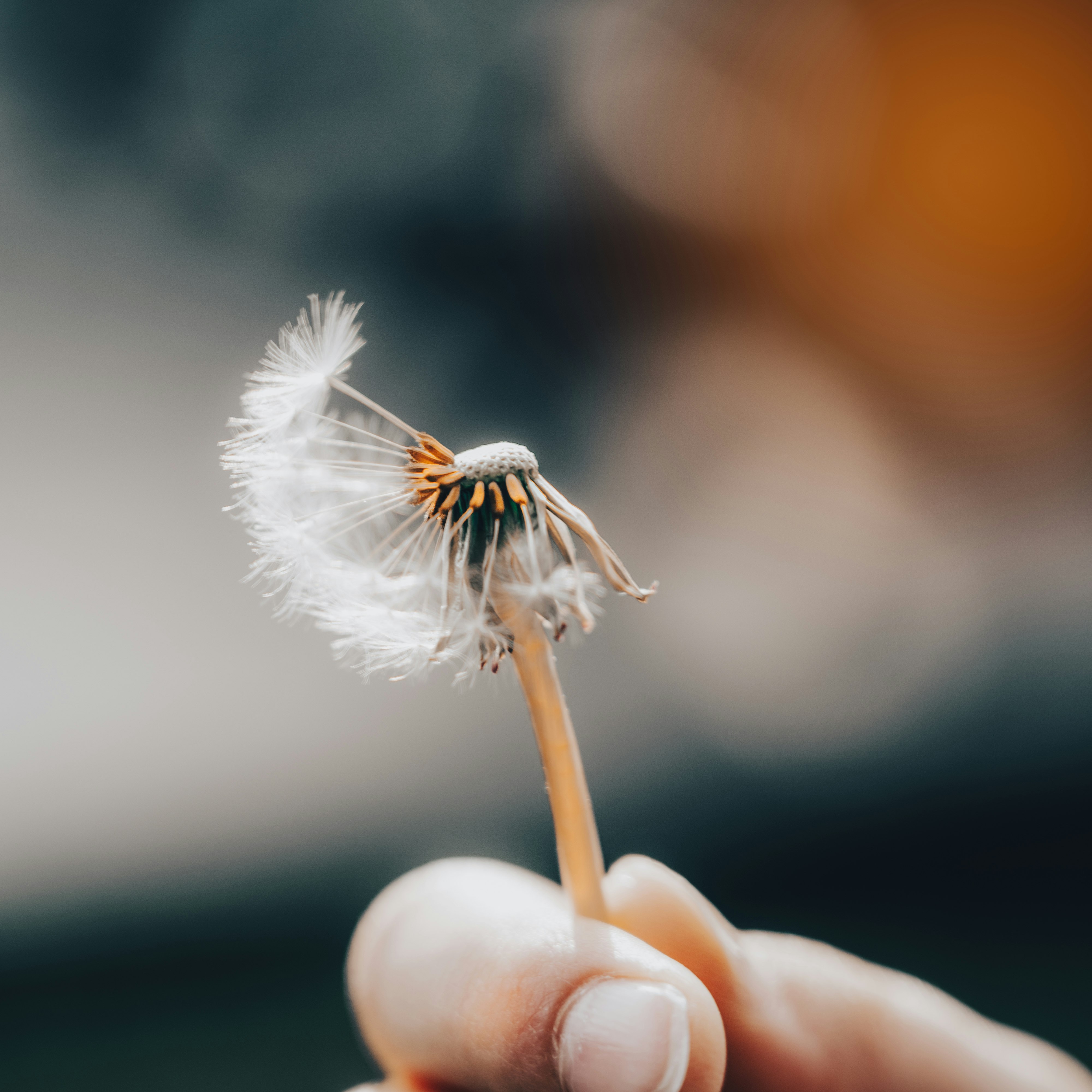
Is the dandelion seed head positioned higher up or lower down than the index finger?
higher up

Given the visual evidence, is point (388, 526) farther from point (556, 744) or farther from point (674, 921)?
point (674, 921)

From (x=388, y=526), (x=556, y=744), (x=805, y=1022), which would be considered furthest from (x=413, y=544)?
(x=805, y=1022)

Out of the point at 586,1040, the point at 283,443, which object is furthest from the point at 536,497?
the point at 586,1040

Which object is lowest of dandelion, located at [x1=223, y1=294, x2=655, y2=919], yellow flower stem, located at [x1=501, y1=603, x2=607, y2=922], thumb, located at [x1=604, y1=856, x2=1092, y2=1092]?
thumb, located at [x1=604, y1=856, x2=1092, y2=1092]

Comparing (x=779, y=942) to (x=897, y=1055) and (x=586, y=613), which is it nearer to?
(x=897, y=1055)

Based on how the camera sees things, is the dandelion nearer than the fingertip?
Yes

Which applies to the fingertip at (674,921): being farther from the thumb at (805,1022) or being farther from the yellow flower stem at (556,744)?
the yellow flower stem at (556,744)

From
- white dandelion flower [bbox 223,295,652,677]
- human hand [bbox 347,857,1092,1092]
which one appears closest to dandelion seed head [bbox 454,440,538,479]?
white dandelion flower [bbox 223,295,652,677]

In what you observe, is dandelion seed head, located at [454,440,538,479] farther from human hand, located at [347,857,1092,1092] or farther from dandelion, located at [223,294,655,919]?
human hand, located at [347,857,1092,1092]
